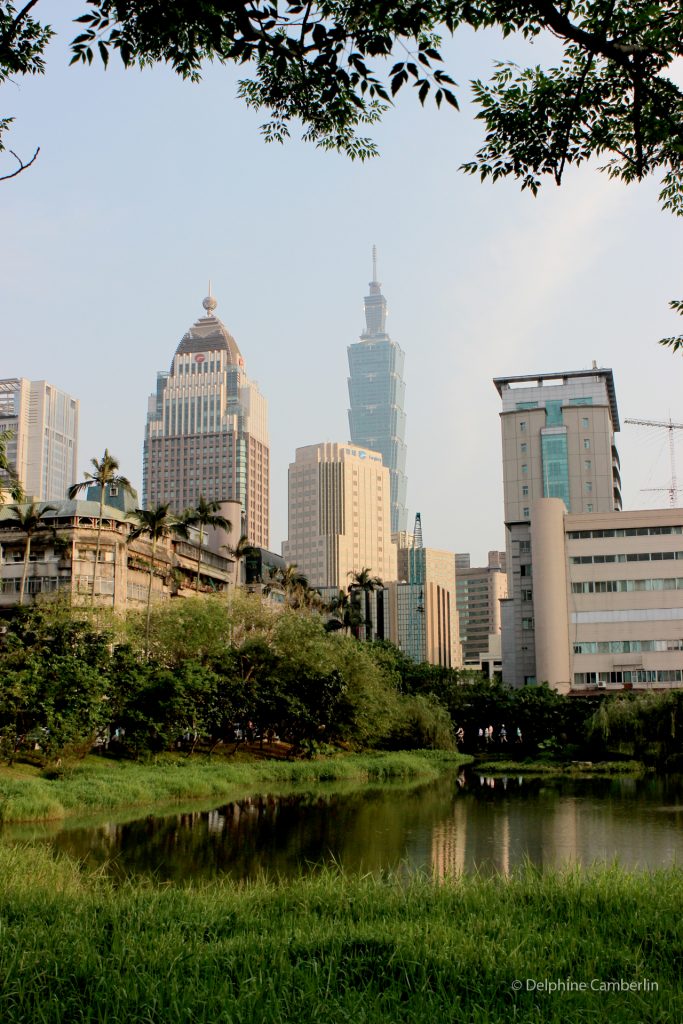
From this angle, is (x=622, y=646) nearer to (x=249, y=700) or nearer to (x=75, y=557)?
(x=249, y=700)

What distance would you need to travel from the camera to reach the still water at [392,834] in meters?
23.1

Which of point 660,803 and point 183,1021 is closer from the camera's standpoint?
point 183,1021

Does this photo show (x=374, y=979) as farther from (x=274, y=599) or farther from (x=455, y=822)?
(x=274, y=599)

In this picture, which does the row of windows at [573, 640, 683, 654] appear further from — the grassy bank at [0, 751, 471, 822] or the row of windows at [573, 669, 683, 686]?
the grassy bank at [0, 751, 471, 822]

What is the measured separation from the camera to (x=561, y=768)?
188 feet

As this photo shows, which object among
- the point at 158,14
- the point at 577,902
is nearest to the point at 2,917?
the point at 577,902

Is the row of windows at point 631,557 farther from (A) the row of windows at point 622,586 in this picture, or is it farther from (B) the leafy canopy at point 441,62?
(B) the leafy canopy at point 441,62

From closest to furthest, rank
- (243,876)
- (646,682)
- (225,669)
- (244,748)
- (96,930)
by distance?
(96,930), (243,876), (225,669), (244,748), (646,682)

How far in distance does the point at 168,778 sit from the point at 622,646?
5745 cm

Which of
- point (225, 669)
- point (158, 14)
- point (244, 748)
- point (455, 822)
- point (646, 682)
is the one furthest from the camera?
point (646, 682)

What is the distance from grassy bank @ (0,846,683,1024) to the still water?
2.63m

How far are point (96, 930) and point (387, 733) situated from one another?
2000 inches

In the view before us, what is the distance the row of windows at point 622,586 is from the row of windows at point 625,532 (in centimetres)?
424

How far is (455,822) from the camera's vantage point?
Result: 3262cm
